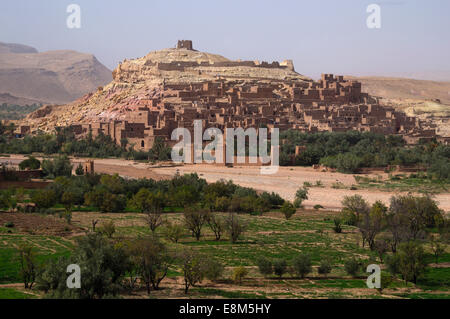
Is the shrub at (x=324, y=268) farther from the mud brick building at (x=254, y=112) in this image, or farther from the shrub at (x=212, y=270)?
the mud brick building at (x=254, y=112)

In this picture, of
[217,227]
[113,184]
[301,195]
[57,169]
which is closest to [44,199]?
[113,184]

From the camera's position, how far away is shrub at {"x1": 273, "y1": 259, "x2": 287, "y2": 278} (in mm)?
18797

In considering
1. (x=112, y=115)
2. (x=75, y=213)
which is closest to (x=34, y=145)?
(x=112, y=115)

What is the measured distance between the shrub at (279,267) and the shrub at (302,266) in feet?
0.95

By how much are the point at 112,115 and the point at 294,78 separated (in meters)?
20.0

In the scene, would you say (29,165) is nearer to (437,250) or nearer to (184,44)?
(437,250)

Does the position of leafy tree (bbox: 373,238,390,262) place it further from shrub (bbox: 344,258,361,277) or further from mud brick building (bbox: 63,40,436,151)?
mud brick building (bbox: 63,40,436,151)

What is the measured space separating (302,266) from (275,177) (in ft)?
74.0

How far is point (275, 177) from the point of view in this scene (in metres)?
41.2

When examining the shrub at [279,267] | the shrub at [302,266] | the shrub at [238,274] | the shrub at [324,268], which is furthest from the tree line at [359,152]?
the shrub at [238,274]

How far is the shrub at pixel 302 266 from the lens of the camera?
18719mm
